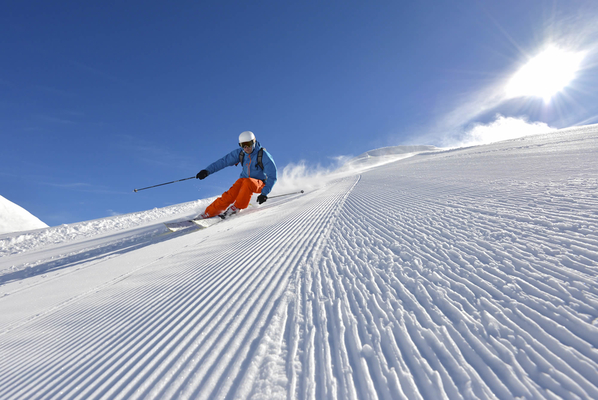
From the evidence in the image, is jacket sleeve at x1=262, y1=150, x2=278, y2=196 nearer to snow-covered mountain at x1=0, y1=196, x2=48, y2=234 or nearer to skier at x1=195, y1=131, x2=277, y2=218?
skier at x1=195, y1=131, x2=277, y2=218

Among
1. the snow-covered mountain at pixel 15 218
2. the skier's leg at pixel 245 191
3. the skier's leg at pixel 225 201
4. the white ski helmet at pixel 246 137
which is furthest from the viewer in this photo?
the snow-covered mountain at pixel 15 218

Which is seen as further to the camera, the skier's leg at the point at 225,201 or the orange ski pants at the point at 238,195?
the skier's leg at the point at 225,201

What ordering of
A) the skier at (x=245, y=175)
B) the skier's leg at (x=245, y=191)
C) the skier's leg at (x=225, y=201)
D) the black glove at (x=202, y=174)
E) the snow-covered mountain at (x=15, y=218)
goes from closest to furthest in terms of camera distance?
the skier's leg at (x=245, y=191)
the skier at (x=245, y=175)
the skier's leg at (x=225, y=201)
the black glove at (x=202, y=174)
the snow-covered mountain at (x=15, y=218)

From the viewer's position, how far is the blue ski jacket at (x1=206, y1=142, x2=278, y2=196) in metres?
7.50

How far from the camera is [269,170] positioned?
25.1ft

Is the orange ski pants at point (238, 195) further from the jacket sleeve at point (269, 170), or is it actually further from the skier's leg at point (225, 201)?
the jacket sleeve at point (269, 170)

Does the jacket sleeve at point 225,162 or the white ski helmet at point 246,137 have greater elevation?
the white ski helmet at point 246,137

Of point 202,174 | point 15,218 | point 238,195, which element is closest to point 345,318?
point 238,195

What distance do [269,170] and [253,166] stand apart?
0.49 metres

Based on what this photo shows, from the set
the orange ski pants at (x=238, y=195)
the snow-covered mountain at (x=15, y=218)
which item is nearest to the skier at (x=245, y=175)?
the orange ski pants at (x=238, y=195)

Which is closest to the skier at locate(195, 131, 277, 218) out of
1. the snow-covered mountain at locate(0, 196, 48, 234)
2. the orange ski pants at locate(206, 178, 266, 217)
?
the orange ski pants at locate(206, 178, 266, 217)

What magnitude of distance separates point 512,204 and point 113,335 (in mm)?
5121

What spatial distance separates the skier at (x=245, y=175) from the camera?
7012mm

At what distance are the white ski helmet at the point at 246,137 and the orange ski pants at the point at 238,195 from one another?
1175 mm
